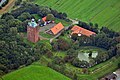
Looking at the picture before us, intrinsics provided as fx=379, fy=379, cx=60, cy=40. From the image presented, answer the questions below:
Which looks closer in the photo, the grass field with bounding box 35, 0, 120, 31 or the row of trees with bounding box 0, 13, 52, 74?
the row of trees with bounding box 0, 13, 52, 74

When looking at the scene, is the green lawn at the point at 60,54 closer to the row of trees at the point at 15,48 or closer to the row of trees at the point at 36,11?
the row of trees at the point at 15,48

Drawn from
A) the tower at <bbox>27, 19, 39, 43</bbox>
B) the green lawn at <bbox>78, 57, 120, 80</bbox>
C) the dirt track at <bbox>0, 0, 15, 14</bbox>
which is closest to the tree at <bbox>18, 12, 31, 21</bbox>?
the dirt track at <bbox>0, 0, 15, 14</bbox>

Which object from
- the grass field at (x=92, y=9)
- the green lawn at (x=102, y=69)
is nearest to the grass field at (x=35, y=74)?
the green lawn at (x=102, y=69)

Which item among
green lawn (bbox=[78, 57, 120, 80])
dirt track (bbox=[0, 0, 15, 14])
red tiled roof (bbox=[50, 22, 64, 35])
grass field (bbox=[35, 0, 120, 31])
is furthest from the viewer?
dirt track (bbox=[0, 0, 15, 14])

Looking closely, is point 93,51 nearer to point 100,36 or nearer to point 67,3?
point 100,36

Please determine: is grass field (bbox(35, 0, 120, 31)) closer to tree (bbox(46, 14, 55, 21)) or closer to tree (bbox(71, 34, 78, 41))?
tree (bbox(46, 14, 55, 21))

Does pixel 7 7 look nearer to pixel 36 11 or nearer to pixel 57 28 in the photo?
pixel 36 11
